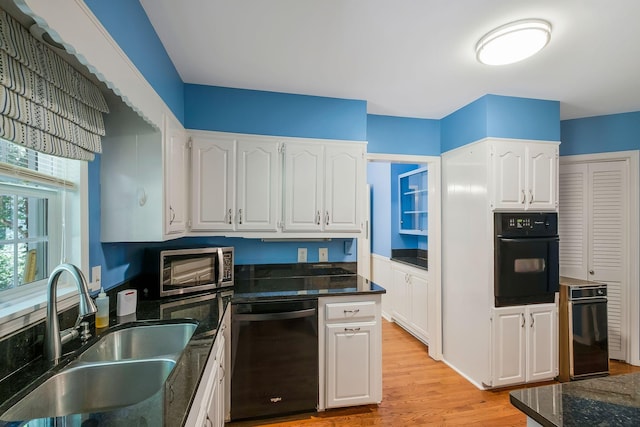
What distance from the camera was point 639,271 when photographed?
283 centimetres

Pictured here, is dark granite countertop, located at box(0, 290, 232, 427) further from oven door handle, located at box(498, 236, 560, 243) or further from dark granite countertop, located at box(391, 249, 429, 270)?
dark granite countertop, located at box(391, 249, 429, 270)

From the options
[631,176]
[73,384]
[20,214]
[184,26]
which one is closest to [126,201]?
[20,214]

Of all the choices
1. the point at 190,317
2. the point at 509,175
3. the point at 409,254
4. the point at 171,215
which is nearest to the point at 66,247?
the point at 171,215

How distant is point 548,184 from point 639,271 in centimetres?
146

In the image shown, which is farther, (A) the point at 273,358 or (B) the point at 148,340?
(A) the point at 273,358

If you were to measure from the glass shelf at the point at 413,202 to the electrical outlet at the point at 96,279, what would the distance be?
3.33 metres

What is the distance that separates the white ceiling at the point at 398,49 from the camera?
1.50 metres

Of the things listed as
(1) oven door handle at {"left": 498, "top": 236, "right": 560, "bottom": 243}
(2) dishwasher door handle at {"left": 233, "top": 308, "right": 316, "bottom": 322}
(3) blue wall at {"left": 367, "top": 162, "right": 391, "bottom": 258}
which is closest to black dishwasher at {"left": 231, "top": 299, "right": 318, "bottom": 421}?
(2) dishwasher door handle at {"left": 233, "top": 308, "right": 316, "bottom": 322}

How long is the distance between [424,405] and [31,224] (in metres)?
2.79

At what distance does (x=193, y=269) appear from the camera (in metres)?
2.10

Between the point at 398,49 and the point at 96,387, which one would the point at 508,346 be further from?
the point at 96,387

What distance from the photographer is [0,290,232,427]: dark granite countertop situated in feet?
2.47

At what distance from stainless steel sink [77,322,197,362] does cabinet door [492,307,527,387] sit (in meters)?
2.42

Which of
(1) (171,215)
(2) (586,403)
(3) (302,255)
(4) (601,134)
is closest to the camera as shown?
(2) (586,403)
